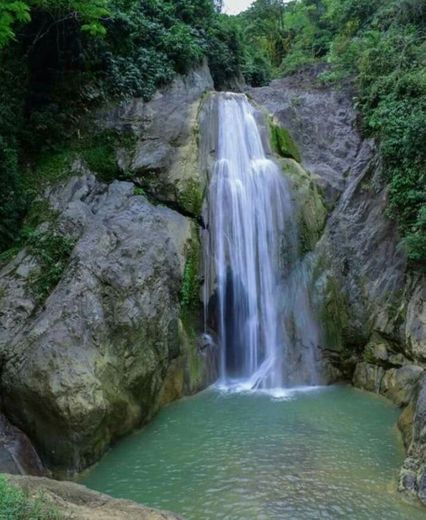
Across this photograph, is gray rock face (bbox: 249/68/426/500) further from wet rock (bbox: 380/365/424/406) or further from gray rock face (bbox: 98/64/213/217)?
gray rock face (bbox: 98/64/213/217)

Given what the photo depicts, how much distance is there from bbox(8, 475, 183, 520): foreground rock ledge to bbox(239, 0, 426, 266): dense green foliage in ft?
24.5

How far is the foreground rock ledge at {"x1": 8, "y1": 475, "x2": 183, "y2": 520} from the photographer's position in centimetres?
432

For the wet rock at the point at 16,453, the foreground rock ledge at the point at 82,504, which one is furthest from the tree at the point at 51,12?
the foreground rock ledge at the point at 82,504

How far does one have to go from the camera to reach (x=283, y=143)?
13562 millimetres

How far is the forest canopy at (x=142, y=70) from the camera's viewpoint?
32.8ft

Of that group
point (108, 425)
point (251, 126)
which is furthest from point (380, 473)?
point (251, 126)

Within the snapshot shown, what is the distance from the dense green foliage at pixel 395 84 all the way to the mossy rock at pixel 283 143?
2.01 metres

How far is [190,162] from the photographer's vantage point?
12016 millimetres

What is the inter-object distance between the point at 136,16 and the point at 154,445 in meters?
11.6

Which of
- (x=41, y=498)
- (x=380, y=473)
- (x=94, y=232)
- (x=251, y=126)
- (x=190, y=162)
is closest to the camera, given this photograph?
(x=41, y=498)

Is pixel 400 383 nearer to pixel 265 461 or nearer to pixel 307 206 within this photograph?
pixel 265 461

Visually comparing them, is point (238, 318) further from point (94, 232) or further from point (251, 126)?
point (251, 126)

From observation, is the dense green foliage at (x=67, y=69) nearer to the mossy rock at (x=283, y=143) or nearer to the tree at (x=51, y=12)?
the tree at (x=51, y=12)

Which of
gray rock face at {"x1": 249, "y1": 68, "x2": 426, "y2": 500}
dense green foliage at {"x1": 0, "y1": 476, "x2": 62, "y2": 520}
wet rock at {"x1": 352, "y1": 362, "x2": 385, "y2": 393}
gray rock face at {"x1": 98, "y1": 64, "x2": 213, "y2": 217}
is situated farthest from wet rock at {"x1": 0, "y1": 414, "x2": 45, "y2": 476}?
wet rock at {"x1": 352, "y1": 362, "x2": 385, "y2": 393}
